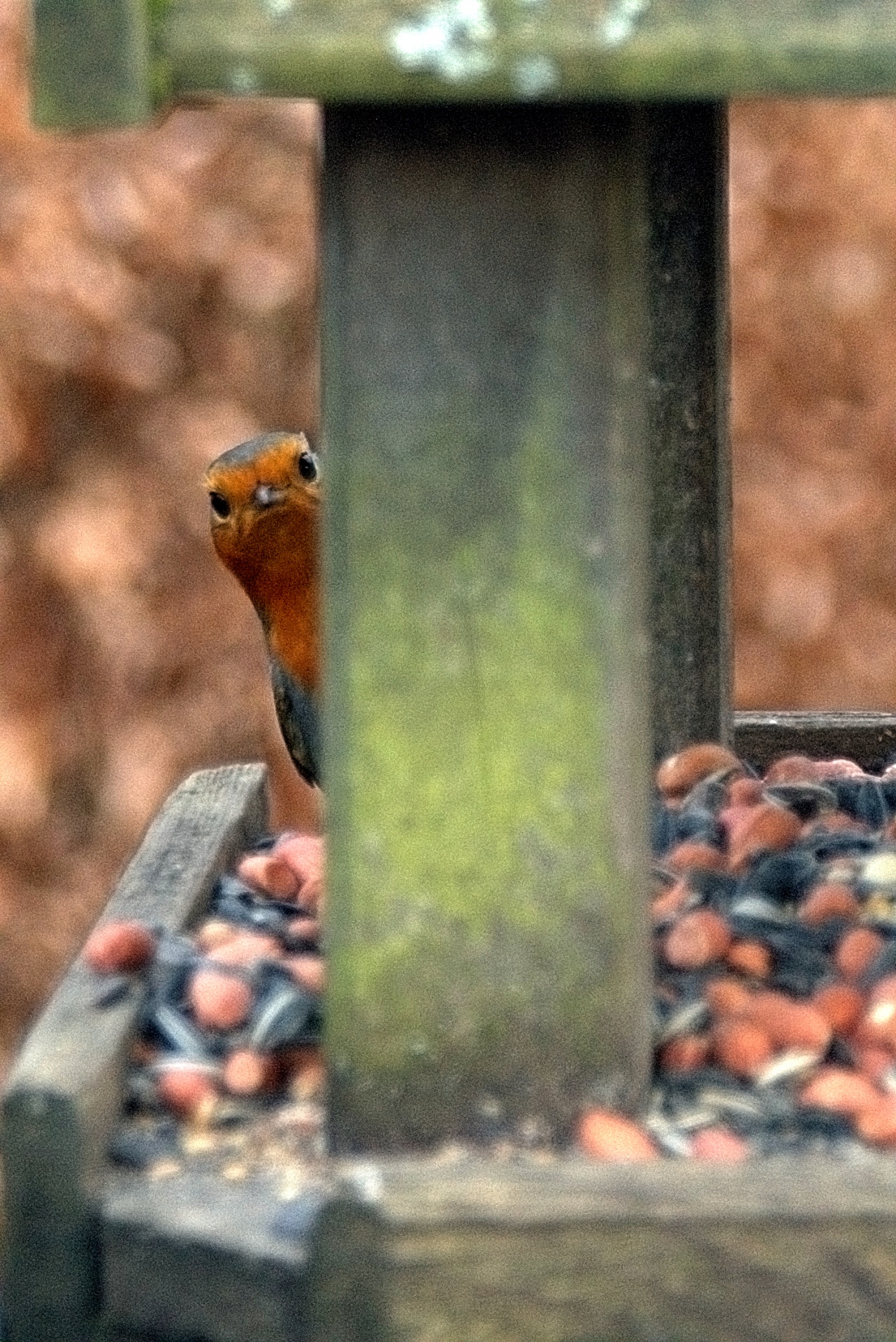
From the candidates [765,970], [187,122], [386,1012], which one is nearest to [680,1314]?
[386,1012]

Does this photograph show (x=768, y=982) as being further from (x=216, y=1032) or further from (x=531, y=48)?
(x=531, y=48)

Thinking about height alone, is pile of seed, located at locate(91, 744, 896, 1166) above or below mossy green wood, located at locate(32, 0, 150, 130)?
below

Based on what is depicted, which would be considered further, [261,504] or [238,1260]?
[261,504]

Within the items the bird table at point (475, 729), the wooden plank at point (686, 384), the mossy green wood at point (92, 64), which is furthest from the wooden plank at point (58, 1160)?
the wooden plank at point (686, 384)

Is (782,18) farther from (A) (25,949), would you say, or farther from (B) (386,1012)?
(A) (25,949)

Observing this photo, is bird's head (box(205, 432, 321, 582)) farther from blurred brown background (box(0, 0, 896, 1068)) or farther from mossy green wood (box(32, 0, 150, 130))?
mossy green wood (box(32, 0, 150, 130))

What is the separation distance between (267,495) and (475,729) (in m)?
Answer: 2.35

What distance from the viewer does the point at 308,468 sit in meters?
4.44

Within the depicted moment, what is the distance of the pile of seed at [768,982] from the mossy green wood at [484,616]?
11 cm

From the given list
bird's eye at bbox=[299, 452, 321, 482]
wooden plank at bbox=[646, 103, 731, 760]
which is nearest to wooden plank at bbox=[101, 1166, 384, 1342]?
wooden plank at bbox=[646, 103, 731, 760]

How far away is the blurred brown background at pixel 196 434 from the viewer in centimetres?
Result: 547

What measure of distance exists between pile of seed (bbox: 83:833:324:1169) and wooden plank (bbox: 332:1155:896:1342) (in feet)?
0.78

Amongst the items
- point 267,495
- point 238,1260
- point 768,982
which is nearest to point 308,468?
point 267,495

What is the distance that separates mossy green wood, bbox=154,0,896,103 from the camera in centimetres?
182
